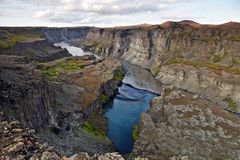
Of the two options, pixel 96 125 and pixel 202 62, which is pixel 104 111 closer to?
pixel 96 125

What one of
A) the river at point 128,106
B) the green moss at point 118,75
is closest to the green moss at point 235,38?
the river at point 128,106

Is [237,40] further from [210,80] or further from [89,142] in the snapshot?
[89,142]

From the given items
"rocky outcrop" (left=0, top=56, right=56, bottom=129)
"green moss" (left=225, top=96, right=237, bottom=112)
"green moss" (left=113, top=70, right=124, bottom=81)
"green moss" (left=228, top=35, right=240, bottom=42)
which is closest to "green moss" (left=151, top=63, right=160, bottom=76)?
"green moss" (left=113, top=70, right=124, bottom=81)

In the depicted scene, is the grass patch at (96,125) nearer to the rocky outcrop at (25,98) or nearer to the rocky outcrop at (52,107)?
the rocky outcrop at (52,107)

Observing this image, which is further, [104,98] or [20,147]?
[104,98]

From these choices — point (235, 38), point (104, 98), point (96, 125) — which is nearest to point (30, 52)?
point (104, 98)

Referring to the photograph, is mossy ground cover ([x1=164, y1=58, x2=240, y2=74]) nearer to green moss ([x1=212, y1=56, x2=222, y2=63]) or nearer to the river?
green moss ([x1=212, y1=56, x2=222, y2=63])
